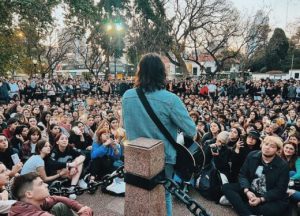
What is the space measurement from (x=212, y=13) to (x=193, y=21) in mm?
1856

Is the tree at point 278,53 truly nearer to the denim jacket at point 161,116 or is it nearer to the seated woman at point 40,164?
the seated woman at point 40,164

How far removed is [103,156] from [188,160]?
11.3 feet

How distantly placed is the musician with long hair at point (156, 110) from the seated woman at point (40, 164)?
2.57 metres

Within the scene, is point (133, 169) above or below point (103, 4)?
below

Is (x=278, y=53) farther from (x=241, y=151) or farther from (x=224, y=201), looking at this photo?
(x=224, y=201)

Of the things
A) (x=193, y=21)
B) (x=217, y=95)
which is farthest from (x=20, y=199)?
(x=193, y=21)

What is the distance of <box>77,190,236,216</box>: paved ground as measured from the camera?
4.26m

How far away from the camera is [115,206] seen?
4477 millimetres

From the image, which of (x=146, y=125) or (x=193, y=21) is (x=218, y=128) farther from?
(x=193, y=21)

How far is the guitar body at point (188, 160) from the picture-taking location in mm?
2264

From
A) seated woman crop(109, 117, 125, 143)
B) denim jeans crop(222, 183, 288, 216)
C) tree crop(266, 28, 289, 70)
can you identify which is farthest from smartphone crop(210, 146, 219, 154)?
tree crop(266, 28, 289, 70)

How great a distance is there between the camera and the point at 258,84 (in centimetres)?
1970

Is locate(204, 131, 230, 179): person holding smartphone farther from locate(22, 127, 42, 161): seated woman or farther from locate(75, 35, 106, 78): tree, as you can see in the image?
locate(75, 35, 106, 78): tree

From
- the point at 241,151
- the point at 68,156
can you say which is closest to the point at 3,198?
the point at 68,156
